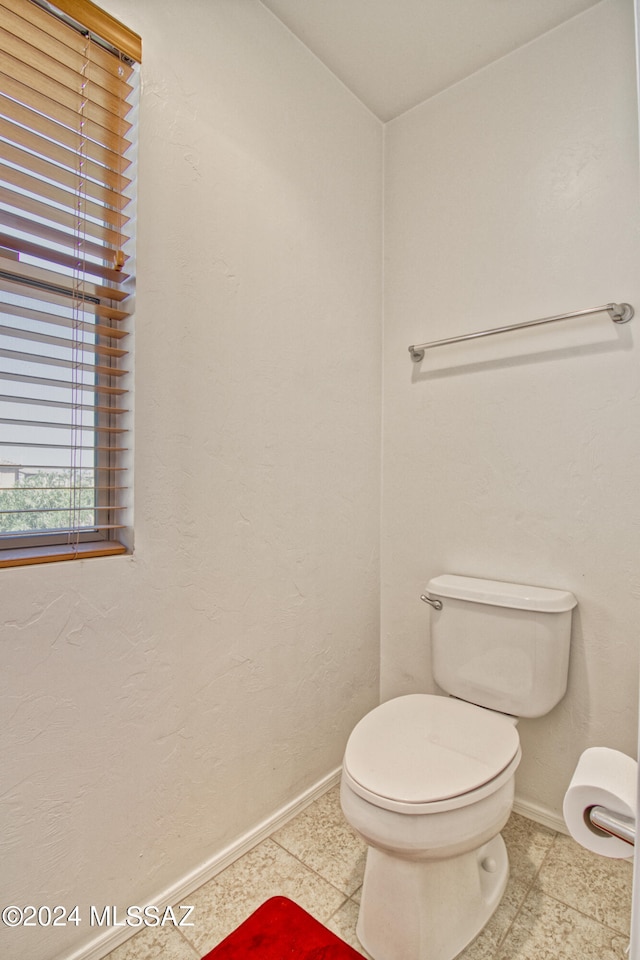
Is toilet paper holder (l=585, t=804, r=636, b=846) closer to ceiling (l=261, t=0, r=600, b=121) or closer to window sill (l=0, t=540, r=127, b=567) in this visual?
window sill (l=0, t=540, r=127, b=567)

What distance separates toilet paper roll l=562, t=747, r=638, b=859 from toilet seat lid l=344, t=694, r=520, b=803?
2.04 ft

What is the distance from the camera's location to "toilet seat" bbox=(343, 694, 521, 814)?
100 cm

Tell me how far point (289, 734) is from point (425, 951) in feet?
1.96

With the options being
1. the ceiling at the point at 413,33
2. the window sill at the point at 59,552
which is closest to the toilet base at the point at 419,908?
the window sill at the point at 59,552

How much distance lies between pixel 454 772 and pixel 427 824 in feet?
0.42

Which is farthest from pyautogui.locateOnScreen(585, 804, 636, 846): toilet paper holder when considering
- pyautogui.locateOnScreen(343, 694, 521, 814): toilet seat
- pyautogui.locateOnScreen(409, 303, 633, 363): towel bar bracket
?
pyautogui.locateOnScreen(409, 303, 633, 363): towel bar bracket

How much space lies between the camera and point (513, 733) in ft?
4.02

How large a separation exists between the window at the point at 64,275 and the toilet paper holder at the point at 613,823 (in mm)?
978

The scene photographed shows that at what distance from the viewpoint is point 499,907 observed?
3.93ft

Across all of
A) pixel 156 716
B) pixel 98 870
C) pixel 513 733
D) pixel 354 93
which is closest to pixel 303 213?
pixel 354 93

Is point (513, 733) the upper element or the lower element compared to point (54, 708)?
lower

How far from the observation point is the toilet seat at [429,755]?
1.00m

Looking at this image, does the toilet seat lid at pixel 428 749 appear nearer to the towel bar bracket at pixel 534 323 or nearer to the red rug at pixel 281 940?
the red rug at pixel 281 940

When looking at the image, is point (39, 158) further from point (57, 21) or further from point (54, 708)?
point (54, 708)
